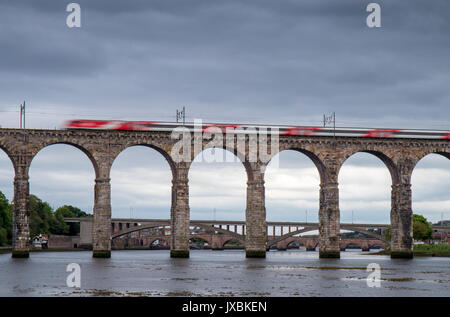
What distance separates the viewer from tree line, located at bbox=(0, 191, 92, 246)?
107 meters

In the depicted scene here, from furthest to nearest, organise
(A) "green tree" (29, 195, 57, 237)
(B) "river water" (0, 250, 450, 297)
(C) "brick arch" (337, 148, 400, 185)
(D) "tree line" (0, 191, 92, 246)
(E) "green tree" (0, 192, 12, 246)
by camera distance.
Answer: (A) "green tree" (29, 195, 57, 237)
(D) "tree line" (0, 191, 92, 246)
(E) "green tree" (0, 192, 12, 246)
(C) "brick arch" (337, 148, 400, 185)
(B) "river water" (0, 250, 450, 297)

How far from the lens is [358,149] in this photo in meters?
77.0

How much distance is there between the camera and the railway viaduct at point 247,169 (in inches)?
2758

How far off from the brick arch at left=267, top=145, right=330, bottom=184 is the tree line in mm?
49743

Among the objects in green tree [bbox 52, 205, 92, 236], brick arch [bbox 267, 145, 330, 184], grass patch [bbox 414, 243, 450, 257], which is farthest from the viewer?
green tree [bbox 52, 205, 92, 236]

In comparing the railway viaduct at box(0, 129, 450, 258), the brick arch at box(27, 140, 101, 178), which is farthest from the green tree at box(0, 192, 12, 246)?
the brick arch at box(27, 140, 101, 178)

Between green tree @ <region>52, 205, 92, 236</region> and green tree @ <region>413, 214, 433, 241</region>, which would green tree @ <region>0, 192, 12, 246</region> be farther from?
green tree @ <region>413, 214, 433, 241</region>

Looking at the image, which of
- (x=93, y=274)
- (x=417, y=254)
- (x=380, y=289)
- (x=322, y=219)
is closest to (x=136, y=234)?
(x=417, y=254)

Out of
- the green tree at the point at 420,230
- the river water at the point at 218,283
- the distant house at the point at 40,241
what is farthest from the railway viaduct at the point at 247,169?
the distant house at the point at 40,241

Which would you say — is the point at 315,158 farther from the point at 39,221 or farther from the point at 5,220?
the point at 39,221

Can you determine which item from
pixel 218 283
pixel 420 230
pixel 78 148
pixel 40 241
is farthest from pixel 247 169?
pixel 40 241

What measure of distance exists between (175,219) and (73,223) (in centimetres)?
9558

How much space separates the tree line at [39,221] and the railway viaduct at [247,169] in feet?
120
